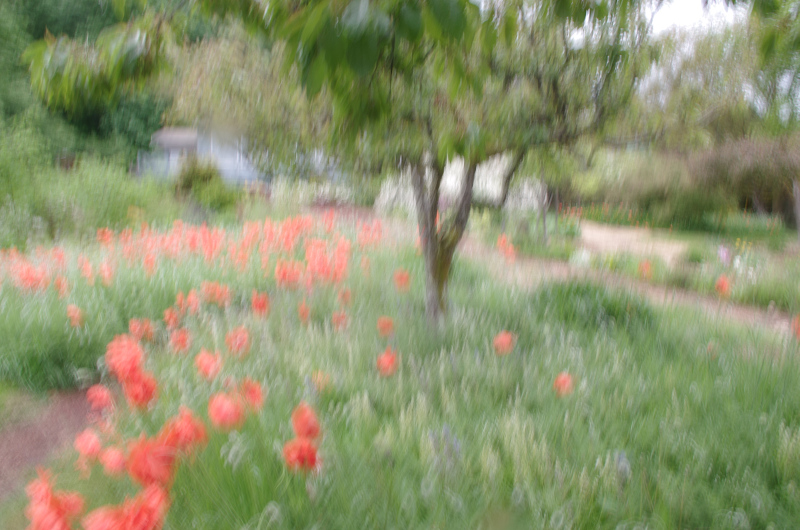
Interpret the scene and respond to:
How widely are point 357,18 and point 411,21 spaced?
0.14 m

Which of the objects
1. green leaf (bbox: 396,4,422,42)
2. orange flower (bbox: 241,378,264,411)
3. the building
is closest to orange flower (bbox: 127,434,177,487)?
orange flower (bbox: 241,378,264,411)

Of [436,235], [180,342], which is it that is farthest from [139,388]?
[436,235]

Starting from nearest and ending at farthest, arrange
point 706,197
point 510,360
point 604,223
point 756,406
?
1. point 756,406
2. point 510,360
3. point 706,197
4. point 604,223

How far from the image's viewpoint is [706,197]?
45.3ft

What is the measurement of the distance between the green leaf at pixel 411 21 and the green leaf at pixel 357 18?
0.11 m

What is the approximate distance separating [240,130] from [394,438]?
10.3 feet

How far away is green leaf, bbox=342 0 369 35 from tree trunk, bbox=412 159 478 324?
2.28 meters

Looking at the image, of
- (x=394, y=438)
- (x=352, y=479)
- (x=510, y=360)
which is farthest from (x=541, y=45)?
(x=352, y=479)

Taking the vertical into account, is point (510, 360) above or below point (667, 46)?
below

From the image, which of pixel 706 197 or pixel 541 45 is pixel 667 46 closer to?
pixel 541 45

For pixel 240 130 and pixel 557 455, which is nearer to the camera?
pixel 557 455

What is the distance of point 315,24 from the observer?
37.8 inches

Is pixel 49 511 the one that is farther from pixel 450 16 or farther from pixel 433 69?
pixel 433 69

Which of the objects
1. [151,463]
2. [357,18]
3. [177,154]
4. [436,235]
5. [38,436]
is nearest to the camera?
[357,18]
